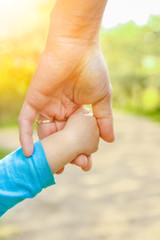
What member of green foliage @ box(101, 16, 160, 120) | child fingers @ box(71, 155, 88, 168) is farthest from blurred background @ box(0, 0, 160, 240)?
green foliage @ box(101, 16, 160, 120)

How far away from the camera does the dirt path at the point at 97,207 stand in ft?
9.95

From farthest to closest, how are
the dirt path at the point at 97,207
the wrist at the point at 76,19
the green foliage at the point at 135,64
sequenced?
the green foliage at the point at 135,64 < the dirt path at the point at 97,207 < the wrist at the point at 76,19

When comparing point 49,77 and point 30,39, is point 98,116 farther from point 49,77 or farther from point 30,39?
point 30,39

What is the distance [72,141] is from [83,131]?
71 millimetres

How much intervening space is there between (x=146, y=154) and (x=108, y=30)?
1726 centimetres

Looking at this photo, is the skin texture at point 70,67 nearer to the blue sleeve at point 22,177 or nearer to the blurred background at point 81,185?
the blue sleeve at point 22,177

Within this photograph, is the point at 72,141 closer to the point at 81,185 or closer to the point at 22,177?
the point at 22,177

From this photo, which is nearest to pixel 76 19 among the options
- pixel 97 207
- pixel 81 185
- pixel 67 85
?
pixel 67 85

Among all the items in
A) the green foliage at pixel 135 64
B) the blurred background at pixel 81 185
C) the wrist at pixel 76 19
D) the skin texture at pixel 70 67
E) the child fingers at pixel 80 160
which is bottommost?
the green foliage at pixel 135 64

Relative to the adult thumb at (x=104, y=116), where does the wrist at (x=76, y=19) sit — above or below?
above

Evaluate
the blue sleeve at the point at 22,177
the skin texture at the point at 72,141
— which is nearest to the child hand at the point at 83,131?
the skin texture at the point at 72,141

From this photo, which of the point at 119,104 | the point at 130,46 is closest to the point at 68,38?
the point at 130,46

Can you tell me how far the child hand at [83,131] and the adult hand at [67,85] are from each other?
4cm

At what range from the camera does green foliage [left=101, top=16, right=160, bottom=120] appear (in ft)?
55.1
